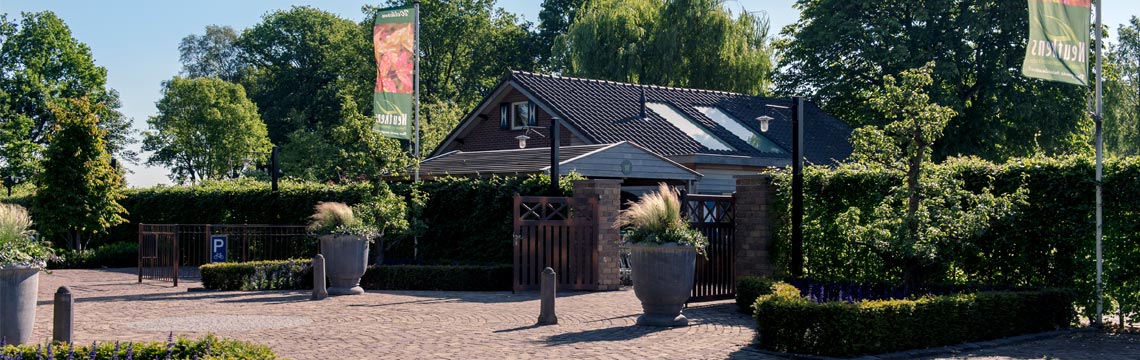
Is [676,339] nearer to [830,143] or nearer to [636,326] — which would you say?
[636,326]

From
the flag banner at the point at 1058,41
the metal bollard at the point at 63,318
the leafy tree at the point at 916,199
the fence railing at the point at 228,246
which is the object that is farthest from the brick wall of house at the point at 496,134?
the metal bollard at the point at 63,318

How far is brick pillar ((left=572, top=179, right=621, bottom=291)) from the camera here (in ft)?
59.2

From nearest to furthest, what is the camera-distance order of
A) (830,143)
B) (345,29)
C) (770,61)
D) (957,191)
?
(957,191), (830,143), (770,61), (345,29)

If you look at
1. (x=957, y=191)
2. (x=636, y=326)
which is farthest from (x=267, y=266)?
(x=957, y=191)

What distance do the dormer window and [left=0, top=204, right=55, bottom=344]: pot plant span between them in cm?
2074

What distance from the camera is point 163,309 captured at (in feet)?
50.2

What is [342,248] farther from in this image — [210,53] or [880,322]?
[210,53]

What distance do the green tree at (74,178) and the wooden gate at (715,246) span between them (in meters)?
19.0

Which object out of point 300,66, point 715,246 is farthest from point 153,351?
point 300,66

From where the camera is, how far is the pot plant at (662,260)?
503 inches

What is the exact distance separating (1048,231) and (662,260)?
190 inches

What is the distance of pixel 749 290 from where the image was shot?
46.7ft

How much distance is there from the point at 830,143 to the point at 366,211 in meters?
19.5

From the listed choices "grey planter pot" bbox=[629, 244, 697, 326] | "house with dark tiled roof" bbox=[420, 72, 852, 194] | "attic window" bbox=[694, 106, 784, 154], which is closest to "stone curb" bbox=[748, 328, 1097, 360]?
"grey planter pot" bbox=[629, 244, 697, 326]
